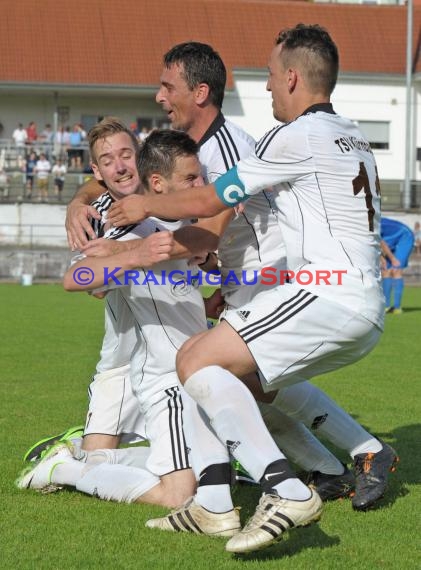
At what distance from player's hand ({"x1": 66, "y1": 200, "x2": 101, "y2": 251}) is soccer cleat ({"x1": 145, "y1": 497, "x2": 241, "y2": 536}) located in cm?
154

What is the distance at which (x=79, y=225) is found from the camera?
5.72m

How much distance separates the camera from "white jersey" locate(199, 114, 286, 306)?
5715mm

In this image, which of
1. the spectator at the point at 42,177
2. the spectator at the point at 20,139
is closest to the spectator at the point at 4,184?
the spectator at the point at 42,177

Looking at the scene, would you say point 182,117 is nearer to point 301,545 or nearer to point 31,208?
point 301,545

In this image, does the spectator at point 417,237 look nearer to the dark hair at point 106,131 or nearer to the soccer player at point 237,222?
the dark hair at point 106,131

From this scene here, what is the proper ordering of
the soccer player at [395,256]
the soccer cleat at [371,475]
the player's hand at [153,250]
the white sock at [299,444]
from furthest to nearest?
the soccer player at [395,256] < the white sock at [299,444] < the soccer cleat at [371,475] < the player's hand at [153,250]

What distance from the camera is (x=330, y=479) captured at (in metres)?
5.81

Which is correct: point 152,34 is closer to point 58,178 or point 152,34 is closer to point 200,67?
point 58,178

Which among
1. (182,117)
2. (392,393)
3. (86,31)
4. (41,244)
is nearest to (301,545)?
(182,117)

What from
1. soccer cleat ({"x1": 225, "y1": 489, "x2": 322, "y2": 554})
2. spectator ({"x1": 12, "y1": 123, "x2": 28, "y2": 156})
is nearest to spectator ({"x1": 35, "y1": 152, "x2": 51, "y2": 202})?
spectator ({"x1": 12, "y1": 123, "x2": 28, "y2": 156})

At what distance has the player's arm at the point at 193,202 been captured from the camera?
4816 mm

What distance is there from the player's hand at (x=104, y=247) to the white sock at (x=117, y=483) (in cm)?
123

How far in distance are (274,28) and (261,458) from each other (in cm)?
4188

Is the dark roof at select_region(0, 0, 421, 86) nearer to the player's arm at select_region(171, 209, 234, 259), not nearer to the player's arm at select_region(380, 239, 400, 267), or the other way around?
the player's arm at select_region(380, 239, 400, 267)
